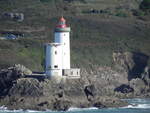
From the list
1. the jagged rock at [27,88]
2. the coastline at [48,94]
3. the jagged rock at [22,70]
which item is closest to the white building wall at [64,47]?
the coastline at [48,94]

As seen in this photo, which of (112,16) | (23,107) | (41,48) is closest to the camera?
(23,107)

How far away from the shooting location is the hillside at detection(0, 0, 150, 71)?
14138 centimetres

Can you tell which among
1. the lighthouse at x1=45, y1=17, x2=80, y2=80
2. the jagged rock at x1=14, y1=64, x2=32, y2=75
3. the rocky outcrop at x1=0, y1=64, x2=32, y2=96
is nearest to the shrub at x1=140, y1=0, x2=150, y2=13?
the jagged rock at x1=14, y1=64, x2=32, y2=75

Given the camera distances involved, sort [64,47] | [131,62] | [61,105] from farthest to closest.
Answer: [131,62], [64,47], [61,105]

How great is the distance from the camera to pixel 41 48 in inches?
5635

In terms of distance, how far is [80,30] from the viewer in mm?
153000

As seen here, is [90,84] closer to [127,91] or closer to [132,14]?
[127,91]

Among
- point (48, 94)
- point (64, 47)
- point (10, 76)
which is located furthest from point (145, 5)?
point (48, 94)

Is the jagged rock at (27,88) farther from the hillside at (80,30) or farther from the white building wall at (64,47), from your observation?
the hillside at (80,30)

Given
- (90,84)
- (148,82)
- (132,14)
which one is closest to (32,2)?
(132,14)

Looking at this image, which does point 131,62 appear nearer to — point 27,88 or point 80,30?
point 80,30

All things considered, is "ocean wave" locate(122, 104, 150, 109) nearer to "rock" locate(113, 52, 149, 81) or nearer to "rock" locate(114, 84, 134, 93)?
"rock" locate(114, 84, 134, 93)

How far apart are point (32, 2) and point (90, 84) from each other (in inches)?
1791

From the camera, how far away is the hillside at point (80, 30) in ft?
464
